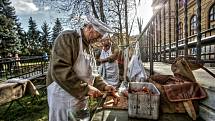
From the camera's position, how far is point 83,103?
2.47m

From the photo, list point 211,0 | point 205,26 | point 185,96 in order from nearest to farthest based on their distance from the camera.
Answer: point 185,96, point 211,0, point 205,26

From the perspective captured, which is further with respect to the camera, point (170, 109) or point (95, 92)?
point (170, 109)

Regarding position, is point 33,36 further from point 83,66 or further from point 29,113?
point 83,66

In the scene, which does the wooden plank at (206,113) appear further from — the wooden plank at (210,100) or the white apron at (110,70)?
the white apron at (110,70)

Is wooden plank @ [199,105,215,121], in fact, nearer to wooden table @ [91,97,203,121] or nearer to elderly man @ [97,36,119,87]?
wooden table @ [91,97,203,121]

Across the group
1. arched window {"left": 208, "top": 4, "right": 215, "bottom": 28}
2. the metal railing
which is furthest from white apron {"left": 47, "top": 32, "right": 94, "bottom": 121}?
arched window {"left": 208, "top": 4, "right": 215, "bottom": 28}

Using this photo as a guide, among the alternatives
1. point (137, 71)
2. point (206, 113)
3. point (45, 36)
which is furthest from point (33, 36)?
point (206, 113)

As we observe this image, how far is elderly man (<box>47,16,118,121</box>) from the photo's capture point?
82.7 inches

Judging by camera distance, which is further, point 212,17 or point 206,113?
point 212,17

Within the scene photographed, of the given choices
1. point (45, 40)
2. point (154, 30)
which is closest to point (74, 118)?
point (154, 30)

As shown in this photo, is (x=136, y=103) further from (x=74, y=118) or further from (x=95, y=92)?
(x=74, y=118)

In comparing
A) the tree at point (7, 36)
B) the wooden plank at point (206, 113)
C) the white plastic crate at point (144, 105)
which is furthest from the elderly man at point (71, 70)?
the tree at point (7, 36)

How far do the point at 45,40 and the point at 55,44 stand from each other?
6907 cm

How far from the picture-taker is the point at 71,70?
212 cm
